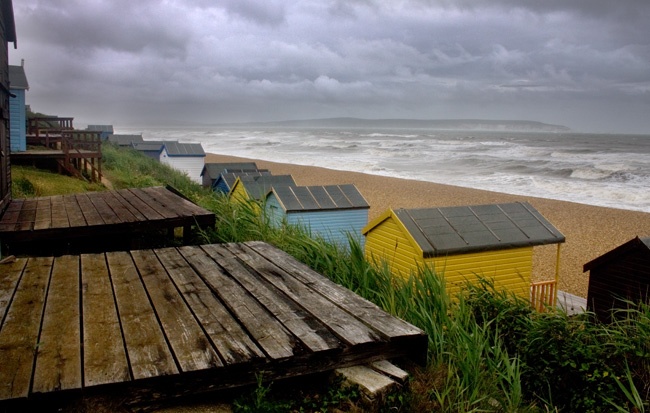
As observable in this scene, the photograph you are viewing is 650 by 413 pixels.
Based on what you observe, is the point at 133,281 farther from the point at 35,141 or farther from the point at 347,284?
the point at 35,141

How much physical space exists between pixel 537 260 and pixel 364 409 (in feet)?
59.8

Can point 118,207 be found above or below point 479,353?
above

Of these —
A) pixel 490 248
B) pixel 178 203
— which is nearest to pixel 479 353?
pixel 178 203

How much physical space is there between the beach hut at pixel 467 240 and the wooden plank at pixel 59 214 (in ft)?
16.2

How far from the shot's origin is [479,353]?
369cm

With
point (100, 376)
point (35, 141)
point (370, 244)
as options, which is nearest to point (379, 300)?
point (100, 376)

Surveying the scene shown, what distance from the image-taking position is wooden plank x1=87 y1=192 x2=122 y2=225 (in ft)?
22.6

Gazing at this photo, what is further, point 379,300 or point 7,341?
point 379,300

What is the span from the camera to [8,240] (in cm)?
627

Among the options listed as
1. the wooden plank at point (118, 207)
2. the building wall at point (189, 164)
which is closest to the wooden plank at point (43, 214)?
the wooden plank at point (118, 207)

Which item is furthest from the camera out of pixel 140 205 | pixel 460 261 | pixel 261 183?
pixel 261 183

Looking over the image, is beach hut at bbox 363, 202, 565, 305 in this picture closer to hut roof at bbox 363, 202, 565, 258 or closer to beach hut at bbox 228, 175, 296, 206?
hut roof at bbox 363, 202, 565, 258

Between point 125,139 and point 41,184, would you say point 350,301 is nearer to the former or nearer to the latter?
point 41,184

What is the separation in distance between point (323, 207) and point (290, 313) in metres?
11.4
